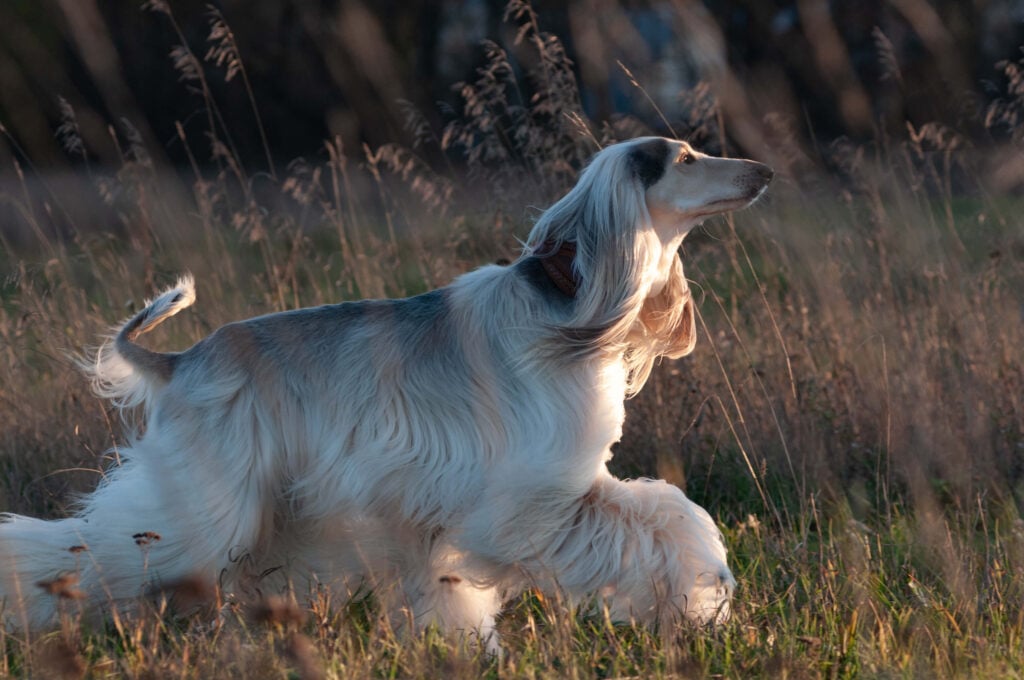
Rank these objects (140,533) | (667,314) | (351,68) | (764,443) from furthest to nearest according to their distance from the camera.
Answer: (351,68) < (764,443) < (667,314) < (140,533)

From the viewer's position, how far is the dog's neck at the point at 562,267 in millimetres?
3521

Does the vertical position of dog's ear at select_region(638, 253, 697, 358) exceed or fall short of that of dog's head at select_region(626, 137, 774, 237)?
it falls short

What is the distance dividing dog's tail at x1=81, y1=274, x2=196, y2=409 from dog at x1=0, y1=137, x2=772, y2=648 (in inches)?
0.4

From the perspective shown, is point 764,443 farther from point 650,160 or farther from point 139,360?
point 139,360

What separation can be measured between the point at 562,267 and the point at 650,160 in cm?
39

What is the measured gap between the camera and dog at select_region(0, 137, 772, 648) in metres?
3.39

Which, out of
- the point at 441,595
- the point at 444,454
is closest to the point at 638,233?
the point at 444,454

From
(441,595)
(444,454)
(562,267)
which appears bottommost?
(441,595)

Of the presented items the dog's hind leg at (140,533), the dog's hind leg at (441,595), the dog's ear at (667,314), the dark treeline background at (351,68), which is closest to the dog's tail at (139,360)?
the dog's hind leg at (140,533)

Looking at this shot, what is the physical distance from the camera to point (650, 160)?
11.7ft

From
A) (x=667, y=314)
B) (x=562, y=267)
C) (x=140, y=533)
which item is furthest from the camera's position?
(x=667, y=314)

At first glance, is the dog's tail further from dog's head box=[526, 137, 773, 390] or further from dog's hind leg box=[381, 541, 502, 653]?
dog's head box=[526, 137, 773, 390]

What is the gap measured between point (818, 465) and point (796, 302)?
1705 mm

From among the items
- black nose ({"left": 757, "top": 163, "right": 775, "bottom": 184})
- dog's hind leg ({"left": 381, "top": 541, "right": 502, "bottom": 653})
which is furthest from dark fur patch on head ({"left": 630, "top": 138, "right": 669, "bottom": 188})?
dog's hind leg ({"left": 381, "top": 541, "right": 502, "bottom": 653})
